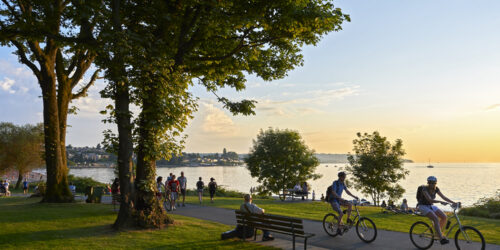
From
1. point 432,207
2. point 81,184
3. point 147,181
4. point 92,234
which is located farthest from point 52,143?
point 81,184

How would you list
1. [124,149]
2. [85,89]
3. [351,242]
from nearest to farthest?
[351,242] → [124,149] → [85,89]

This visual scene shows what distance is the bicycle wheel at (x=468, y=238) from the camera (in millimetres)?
8538

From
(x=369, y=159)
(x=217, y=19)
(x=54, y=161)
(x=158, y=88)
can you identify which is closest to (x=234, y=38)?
(x=217, y=19)

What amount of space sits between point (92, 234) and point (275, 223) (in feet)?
19.0

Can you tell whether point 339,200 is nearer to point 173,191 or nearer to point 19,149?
point 173,191

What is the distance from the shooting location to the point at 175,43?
44.2 ft

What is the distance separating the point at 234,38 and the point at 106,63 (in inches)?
195

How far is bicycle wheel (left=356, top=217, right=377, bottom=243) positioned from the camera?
398 inches

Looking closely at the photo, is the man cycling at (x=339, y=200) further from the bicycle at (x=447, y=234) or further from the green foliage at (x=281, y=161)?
the green foliage at (x=281, y=161)

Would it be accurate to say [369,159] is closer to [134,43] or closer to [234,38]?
[234,38]

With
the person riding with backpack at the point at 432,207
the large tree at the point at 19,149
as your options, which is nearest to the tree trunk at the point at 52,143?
the person riding with backpack at the point at 432,207

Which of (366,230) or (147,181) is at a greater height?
(147,181)

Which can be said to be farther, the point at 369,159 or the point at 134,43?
the point at 369,159

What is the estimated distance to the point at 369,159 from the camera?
3481 centimetres
